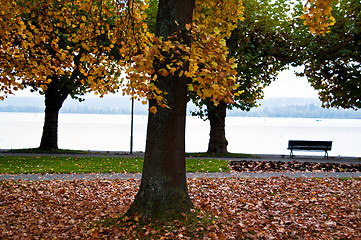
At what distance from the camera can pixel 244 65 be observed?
16656 mm

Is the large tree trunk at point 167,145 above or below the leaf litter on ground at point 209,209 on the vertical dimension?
above

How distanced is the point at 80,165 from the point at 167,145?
8.57 meters

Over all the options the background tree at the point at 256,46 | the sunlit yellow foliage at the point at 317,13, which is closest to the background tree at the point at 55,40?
the sunlit yellow foliage at the point at 317,13

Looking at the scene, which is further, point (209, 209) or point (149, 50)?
point (209, 209)

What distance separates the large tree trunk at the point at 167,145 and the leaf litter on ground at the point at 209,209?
39 centimetres

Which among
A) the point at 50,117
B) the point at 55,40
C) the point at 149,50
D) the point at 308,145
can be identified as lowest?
the point at 308,145

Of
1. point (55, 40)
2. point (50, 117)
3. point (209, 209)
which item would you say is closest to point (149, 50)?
point (209, 209)

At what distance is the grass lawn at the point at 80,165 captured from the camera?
12.2m

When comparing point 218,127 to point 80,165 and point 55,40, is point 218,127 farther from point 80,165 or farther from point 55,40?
point 55,40

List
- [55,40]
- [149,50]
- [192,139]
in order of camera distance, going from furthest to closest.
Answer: [192,139] → [55,40] → [149,50]

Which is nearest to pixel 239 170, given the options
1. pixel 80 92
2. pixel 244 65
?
pixel 244 65

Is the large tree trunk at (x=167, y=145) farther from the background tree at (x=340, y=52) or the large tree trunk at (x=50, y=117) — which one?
the large tree trunk at (x=50, y=117)

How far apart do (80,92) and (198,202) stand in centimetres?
1452

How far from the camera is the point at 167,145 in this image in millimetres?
6016
